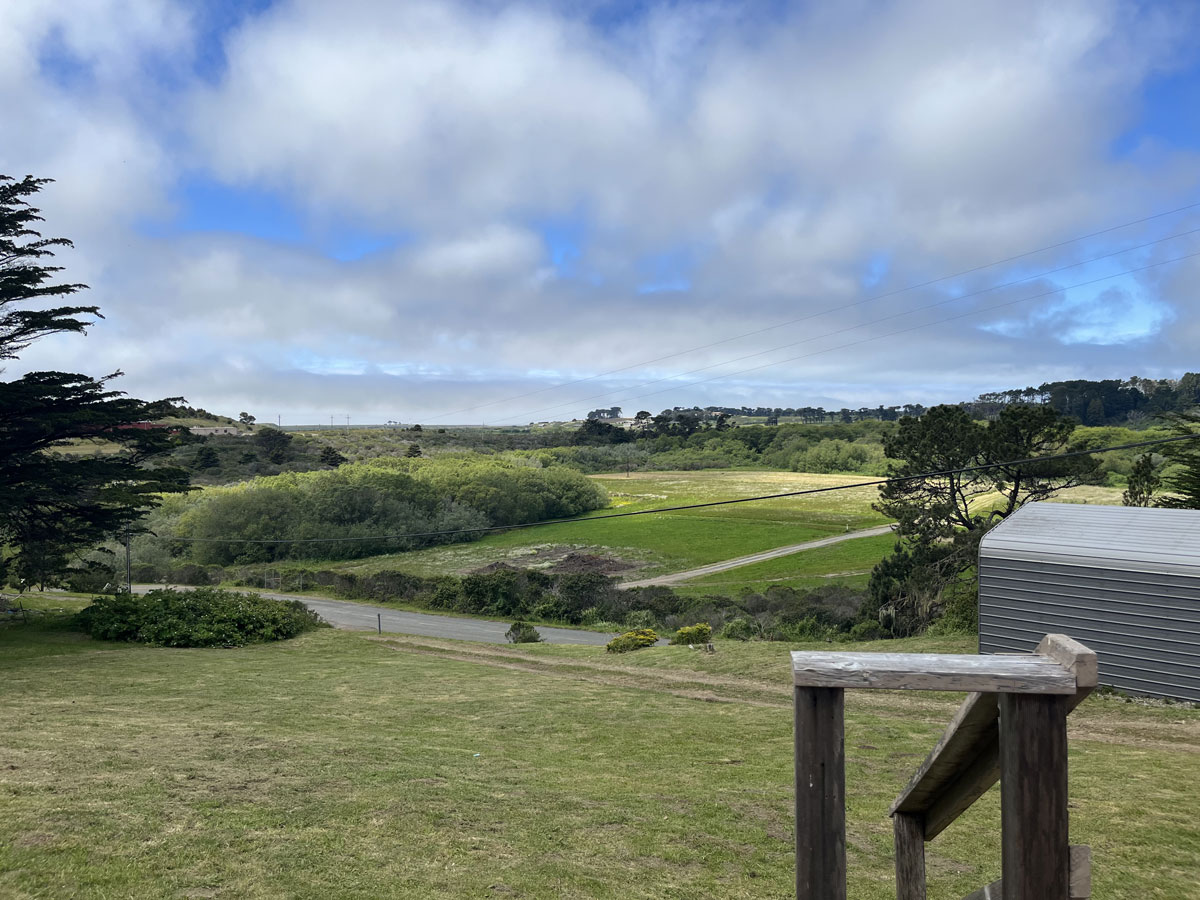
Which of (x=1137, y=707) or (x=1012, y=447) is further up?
(x=1012, y=447)

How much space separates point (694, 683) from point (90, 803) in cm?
1181

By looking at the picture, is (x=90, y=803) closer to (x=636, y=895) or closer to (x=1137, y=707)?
(x=636, y=895)

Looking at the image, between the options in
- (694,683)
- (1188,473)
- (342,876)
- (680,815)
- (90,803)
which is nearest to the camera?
(342,876)

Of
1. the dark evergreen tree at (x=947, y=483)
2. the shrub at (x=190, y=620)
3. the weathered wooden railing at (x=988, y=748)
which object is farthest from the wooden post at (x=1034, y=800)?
the dark evergreen tree at (x=947, y=483)

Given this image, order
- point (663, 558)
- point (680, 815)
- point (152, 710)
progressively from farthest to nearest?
point (663, 558) → point (152, 710) → point (680, 815)

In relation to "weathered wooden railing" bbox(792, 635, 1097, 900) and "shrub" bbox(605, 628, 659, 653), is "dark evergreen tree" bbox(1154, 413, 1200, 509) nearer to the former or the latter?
"shrub" bbox(605, 628, 659, 653)

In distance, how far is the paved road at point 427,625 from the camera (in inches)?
1399

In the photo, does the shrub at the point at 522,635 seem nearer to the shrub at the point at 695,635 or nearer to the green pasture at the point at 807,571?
the shrub at the point at 695,635

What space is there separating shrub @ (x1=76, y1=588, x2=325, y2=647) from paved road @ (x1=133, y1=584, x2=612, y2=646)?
8.91 metres

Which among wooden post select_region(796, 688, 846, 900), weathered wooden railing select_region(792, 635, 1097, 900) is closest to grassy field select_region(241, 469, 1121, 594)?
weathered wooden railing select_region(792, 635, 1097, 900)

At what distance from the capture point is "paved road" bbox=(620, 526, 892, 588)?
52094mm

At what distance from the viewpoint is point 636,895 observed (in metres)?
5.51

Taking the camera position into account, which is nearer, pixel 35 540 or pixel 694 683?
pixel 694 683

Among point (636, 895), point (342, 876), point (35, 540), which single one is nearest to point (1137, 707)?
point (636, 895)
